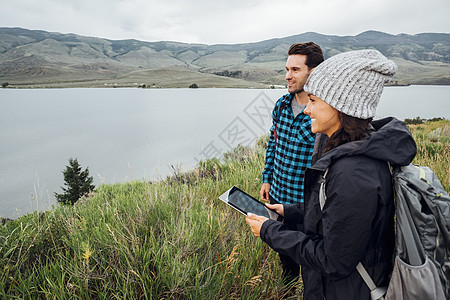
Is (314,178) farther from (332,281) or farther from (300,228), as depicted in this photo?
(300,228)

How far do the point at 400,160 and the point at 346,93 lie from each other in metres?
0.33

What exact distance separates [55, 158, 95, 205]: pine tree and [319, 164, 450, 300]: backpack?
7.98 m

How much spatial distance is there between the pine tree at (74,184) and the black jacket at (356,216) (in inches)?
304

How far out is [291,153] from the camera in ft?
7.18

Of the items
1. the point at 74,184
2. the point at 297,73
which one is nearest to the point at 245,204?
the point at 297,73

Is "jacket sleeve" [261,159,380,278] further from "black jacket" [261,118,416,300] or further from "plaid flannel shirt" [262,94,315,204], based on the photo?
"plaid flannel shirt" [262,94,315,204]

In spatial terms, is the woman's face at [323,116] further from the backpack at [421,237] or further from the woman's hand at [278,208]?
the woman's hand at [278,208]

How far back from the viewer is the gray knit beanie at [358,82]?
3.40 ft

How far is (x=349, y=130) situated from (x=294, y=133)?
1119 mm

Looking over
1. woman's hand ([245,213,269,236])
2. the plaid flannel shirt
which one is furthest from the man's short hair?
woman's hand ([245,213,269,236])

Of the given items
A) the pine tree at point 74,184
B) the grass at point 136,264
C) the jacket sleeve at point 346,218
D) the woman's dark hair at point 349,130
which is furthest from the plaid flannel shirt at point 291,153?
the pine tree at point 74,184

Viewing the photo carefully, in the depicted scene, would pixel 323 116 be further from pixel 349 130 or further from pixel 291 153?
pixel 291 153

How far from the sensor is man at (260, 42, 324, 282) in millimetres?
2146

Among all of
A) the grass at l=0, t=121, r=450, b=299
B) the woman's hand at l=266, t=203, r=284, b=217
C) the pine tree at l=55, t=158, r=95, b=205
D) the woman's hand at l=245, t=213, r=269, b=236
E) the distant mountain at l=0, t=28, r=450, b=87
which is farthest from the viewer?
the distant mountain at l=0, t=28, r=450, b=87
